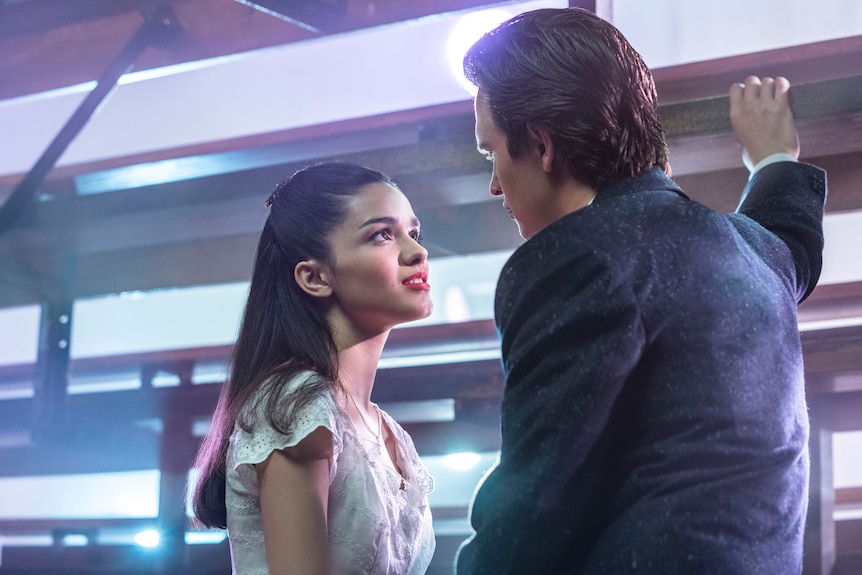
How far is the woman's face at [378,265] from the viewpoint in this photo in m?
1.60

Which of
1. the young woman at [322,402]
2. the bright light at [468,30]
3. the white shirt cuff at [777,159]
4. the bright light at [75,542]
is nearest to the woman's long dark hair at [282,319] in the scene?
the young woman at [322,402]

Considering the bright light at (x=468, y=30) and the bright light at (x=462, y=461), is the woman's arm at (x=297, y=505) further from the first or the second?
the bright light at (x=462, y=461)

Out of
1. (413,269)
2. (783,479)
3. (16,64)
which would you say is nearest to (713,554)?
(783,479)

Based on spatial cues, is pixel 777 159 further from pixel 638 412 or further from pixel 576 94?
pixel 638 412

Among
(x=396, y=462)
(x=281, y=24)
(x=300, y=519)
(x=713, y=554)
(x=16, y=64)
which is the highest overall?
(x=16, y=64)

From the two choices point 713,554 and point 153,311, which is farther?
point 153,311

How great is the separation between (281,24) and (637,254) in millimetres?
1333

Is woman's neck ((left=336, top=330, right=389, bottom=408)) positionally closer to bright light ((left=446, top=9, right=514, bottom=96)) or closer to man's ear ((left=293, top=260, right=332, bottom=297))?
man's ear ((left=293, top=260, right=332, bottom=297))

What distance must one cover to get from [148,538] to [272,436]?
4.58ft

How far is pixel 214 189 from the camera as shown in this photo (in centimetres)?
199

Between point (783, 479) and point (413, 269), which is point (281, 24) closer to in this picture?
point (413, 269)

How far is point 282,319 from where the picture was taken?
5.46 ft

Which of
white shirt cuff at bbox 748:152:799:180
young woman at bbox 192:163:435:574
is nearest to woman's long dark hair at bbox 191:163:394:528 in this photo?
young woman at bbox 192:163:435:574

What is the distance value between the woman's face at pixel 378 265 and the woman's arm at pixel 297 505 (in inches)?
9.1
